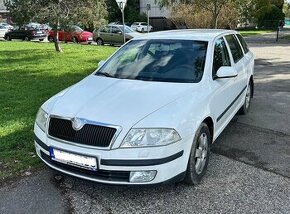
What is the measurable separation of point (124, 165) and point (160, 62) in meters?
1.82

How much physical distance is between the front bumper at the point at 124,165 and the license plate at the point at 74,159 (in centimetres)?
4

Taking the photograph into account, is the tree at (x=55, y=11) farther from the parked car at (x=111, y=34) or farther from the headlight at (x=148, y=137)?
the headlight at (x=148, y=137)

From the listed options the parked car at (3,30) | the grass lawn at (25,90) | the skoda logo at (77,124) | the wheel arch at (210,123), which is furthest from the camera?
the parked car at (3,30)

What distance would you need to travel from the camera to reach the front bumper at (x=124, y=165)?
3.32 metres

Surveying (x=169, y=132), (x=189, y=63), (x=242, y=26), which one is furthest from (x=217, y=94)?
(x=242, y=26)

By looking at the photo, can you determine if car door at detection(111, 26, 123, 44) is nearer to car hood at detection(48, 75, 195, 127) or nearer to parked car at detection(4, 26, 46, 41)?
parked car at detection(4, 26, 46, 41)

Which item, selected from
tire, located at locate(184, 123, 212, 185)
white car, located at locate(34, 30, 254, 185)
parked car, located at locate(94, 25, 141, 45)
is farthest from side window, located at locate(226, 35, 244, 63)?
parked car, located at locate(94, 25, 141, 45)

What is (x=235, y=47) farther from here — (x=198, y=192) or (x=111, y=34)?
(x=111, y=34)

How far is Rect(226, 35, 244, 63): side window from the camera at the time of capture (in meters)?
5.81

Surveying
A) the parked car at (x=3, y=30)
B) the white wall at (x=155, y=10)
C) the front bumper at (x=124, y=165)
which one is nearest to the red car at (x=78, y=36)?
the parked car at (x=3, y=30)

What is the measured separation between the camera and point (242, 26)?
156 ft

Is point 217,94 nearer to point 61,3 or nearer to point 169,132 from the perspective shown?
point 169,132

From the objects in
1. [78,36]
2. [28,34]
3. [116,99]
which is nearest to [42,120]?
[116,99]

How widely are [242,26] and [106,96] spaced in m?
46.7
